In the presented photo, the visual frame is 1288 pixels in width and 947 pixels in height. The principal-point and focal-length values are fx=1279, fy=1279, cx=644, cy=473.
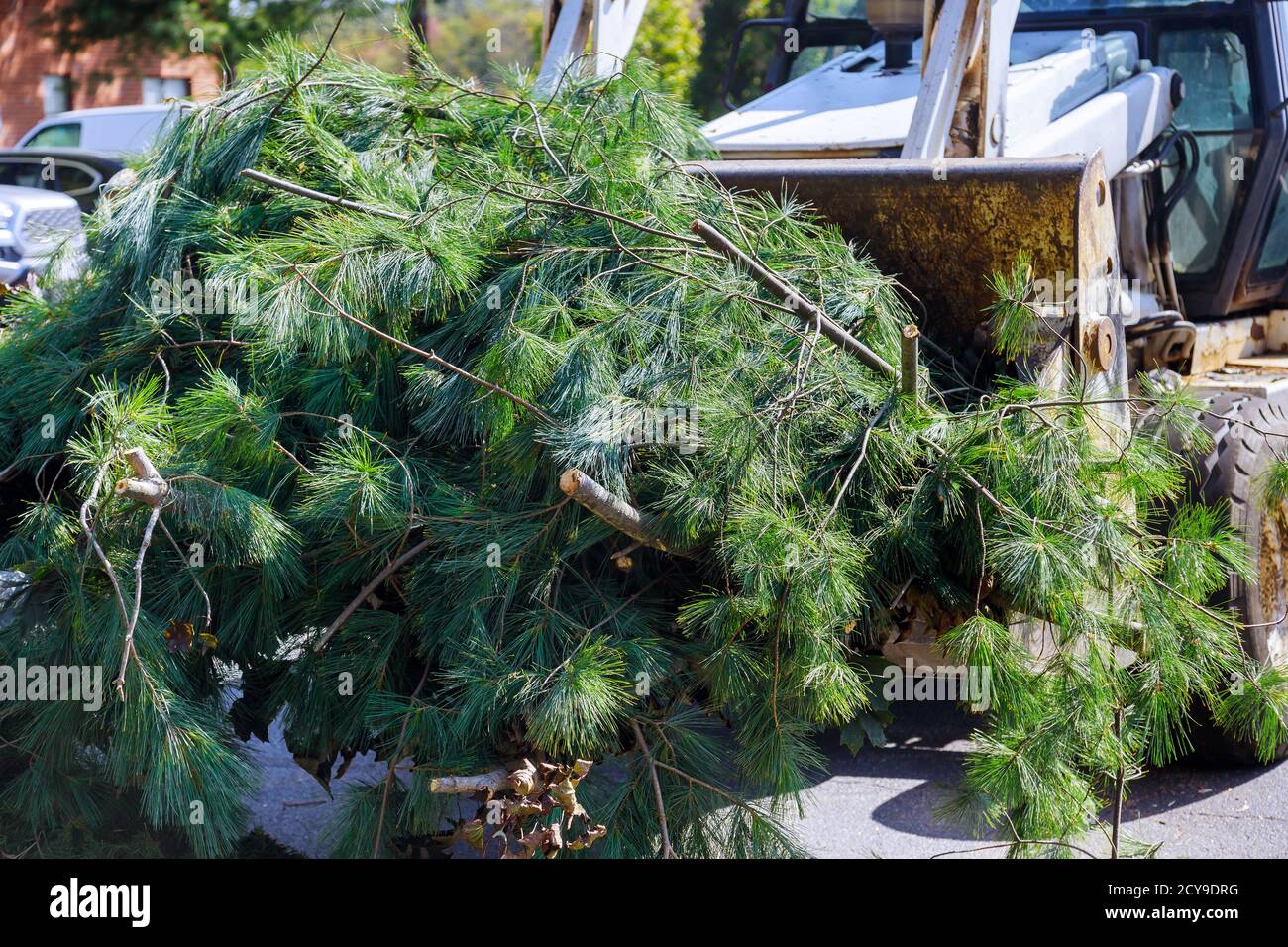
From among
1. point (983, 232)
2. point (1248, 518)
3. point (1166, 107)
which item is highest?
point (1166, 107)

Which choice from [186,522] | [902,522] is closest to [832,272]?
[902,522]

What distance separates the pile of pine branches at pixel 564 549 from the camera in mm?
2479

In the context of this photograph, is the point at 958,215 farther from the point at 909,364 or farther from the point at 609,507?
the point at 609,507

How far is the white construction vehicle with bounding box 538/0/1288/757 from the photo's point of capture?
10.8 ft

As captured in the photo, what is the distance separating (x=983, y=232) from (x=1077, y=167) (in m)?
0.28

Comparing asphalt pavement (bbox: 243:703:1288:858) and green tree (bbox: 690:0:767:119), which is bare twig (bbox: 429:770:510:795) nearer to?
asphalt pavement (bbox: 243:703:1288:858)

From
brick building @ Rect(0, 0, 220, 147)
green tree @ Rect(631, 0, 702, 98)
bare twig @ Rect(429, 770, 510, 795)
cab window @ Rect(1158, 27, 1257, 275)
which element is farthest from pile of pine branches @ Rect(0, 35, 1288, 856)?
brick building @ Rect(0, 0, 220, 147)

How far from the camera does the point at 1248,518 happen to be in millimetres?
3775

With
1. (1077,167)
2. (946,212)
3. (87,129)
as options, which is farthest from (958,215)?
(87,129)

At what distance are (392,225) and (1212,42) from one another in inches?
134

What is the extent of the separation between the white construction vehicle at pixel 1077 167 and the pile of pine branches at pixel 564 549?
41 centimetres

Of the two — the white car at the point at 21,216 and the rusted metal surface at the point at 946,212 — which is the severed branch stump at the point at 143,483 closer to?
the rusted metal surface at the point at 946,212

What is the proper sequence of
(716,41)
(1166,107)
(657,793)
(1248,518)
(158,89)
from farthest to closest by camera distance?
(158,89) → (716,41) → (1166,107) → (1248,518) → (657,793)

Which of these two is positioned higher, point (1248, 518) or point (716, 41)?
point (716, 41)
